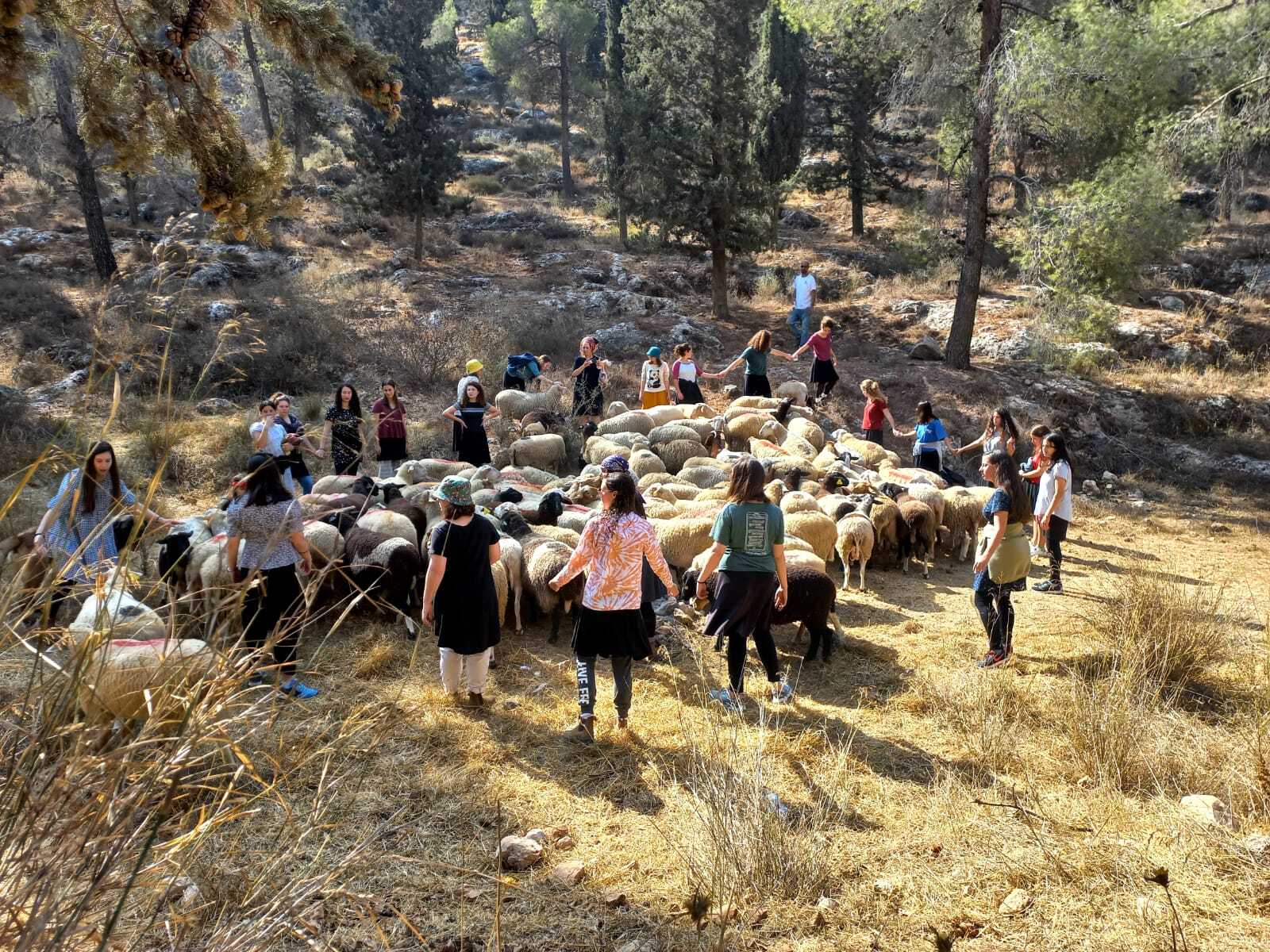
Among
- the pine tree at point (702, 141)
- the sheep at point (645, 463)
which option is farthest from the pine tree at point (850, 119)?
the sheep at point (645, 463)

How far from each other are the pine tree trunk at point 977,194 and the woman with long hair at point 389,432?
1076 centimetres

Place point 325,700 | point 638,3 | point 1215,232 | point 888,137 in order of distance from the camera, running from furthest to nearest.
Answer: point 888,137 < point 1215,232 < point 638,3 < point 325,700

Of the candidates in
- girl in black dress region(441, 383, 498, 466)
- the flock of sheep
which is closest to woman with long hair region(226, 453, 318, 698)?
the flock of sheep

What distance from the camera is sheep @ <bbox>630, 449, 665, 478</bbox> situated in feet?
32.9

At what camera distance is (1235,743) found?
14.3 ft

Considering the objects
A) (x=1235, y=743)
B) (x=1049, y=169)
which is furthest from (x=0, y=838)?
(x=1049, y=169)

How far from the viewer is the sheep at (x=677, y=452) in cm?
1075

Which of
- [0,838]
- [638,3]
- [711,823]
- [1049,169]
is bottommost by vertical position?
[711,823]

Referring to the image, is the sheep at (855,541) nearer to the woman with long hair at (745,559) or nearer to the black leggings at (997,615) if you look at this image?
the black leggings at (997,615)

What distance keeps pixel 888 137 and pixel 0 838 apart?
3174 centimetres

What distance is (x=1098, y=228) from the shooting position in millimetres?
14109

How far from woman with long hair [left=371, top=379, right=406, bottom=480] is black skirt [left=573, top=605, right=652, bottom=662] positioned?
5.19 m

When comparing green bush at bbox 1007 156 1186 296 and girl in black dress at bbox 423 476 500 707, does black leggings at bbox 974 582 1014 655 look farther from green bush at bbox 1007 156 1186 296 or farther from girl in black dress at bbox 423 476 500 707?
green bush at bbox 1007 156 1186 296

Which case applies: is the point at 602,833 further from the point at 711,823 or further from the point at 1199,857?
the point at 1199,857
